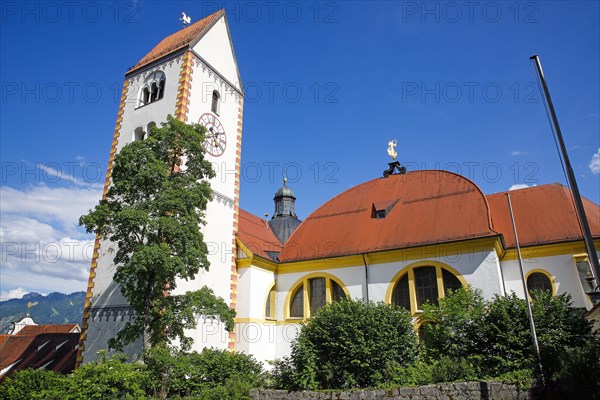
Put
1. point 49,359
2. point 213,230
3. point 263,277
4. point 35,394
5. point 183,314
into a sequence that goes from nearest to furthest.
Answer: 1. point 35,394
2. point 183,314
3. point 213,230
4. point 263,277
5. point 49,359

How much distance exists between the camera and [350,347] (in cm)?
1376

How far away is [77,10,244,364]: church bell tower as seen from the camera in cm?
1723

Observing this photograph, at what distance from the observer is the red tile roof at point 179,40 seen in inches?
849

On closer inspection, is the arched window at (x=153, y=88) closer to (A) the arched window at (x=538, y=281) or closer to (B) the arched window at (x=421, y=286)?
(B) the arched window at (x=421, y=286)

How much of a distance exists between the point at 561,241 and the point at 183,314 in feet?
51.8

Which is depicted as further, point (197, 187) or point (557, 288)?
point (557, 288)

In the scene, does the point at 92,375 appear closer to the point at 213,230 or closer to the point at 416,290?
the point at 213,230

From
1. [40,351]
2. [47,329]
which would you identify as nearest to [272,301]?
[40,351]

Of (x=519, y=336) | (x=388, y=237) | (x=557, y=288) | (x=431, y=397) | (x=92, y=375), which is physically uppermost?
(x=388, y=237)

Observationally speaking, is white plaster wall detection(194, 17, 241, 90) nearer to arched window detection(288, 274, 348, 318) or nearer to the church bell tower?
the church bell tower

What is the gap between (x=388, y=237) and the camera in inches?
786

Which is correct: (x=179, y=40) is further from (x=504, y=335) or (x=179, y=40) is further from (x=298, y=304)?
(x=504, y=335)

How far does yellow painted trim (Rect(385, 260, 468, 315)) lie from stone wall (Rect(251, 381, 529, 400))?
6.86 metres

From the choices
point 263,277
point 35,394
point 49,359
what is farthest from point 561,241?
point 49,359
